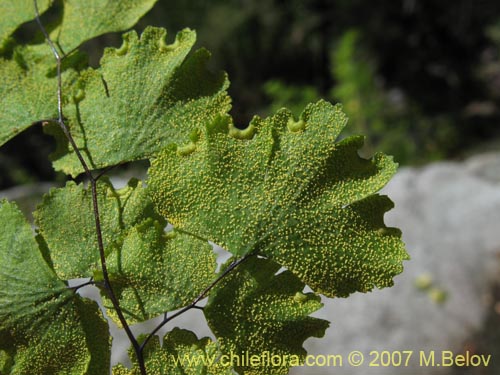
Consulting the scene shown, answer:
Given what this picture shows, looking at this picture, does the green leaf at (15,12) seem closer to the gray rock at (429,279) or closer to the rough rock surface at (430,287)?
the rough rock surface at (430,287)

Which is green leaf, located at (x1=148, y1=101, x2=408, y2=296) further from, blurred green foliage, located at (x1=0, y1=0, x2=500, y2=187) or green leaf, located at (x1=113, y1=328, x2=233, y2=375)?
blurred green foliage, located at (x1=0, y1=0, x2=500, y2=187)

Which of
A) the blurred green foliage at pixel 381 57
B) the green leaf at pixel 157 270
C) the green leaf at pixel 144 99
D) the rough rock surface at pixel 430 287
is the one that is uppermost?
the blurred green foliage at pixel 381 57

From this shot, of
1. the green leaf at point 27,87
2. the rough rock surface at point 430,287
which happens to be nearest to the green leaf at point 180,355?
the green leaf at point 27,87

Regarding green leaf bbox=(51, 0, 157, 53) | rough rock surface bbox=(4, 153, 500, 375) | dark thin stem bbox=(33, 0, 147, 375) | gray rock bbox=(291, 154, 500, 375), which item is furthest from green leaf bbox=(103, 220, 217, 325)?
gray rock bbox=(291, 154, 500, 375)

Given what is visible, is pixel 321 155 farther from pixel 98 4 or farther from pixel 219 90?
pixel 98 4

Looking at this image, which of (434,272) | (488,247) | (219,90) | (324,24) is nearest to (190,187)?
(219,90)

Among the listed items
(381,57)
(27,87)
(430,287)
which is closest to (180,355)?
(27,87)
